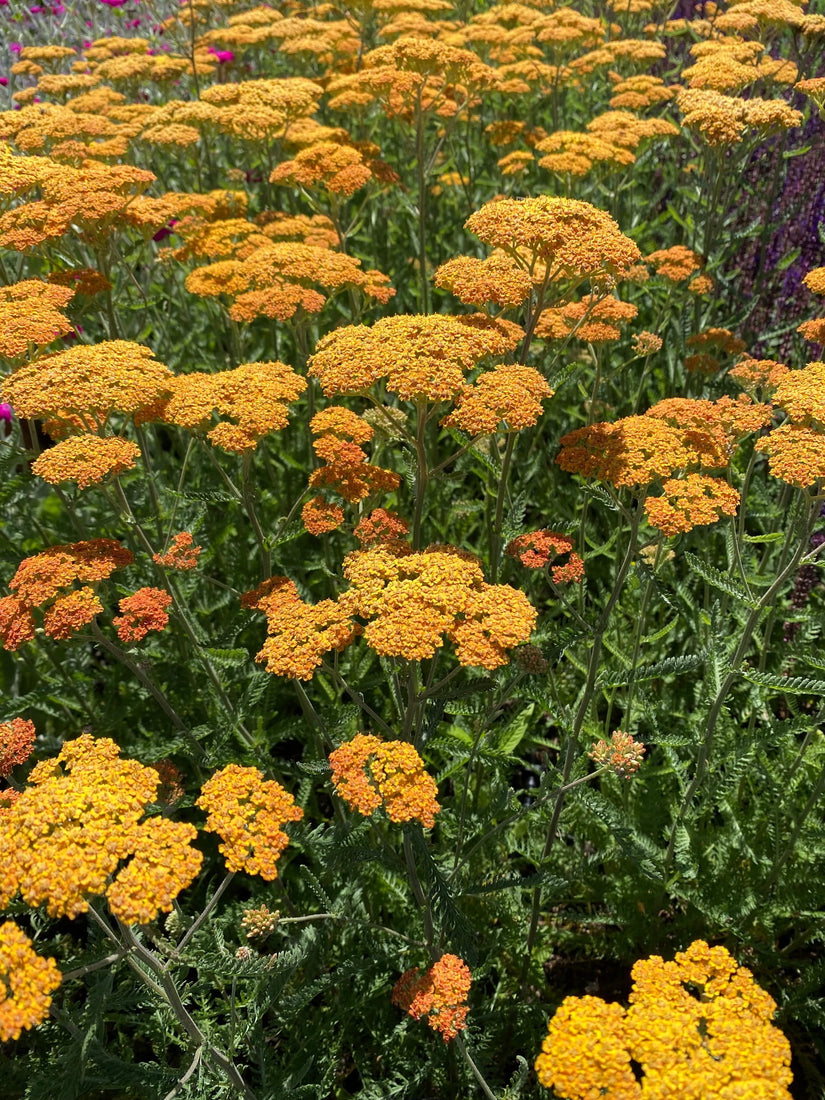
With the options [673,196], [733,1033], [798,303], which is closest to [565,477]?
[798,303]

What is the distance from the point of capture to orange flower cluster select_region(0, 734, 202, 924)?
195 centimetres

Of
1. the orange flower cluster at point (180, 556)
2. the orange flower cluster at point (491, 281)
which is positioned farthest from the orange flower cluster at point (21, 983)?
the orange flower cluster at point (491, 281)

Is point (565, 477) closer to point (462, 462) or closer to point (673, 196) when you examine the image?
point (462, 462)

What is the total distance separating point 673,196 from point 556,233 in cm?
502

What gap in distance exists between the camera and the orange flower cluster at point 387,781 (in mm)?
2301

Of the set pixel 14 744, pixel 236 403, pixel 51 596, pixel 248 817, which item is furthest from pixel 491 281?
pixel 14 744

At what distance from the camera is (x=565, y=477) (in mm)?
5676

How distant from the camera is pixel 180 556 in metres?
3.32

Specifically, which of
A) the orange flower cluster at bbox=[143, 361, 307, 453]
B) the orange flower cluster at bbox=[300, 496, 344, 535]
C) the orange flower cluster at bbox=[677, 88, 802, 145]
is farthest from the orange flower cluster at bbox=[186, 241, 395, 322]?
the orange flower cluster at bbox=[677, 88, 802, 145]

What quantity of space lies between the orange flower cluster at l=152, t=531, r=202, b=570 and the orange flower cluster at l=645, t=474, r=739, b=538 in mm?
1760

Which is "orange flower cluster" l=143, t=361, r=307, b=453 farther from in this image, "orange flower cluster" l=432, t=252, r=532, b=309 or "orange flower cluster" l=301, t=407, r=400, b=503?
"orange flower cluster" l=432, t=252, r=532, b=309

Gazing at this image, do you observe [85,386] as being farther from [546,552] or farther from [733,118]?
[733,118]

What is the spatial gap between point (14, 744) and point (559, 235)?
274 cm

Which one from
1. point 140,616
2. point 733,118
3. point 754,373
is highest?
point 733,118
